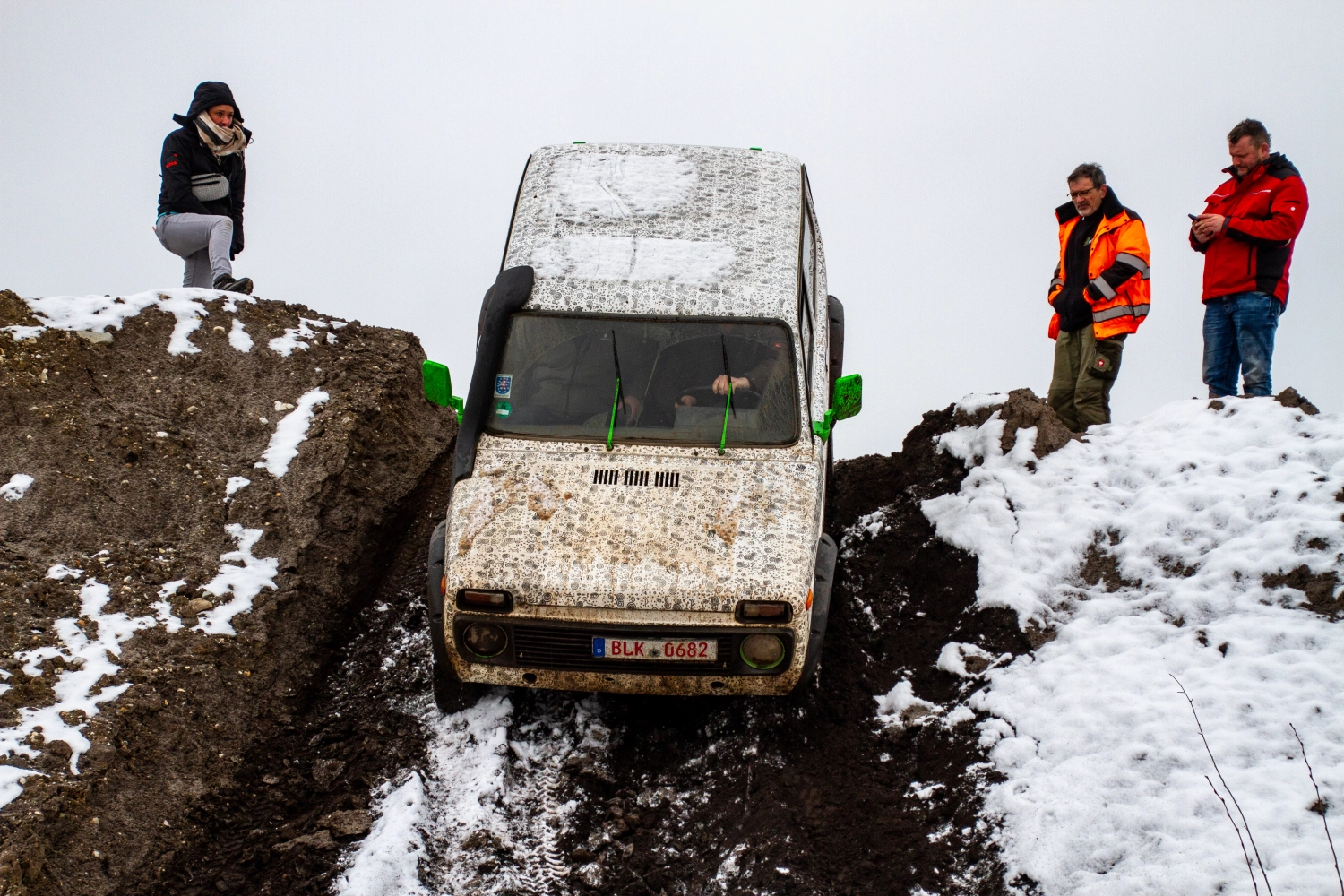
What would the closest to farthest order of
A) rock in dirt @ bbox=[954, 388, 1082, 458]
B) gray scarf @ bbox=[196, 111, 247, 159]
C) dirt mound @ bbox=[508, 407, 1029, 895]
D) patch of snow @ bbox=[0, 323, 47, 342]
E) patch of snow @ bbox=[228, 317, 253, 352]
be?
dirt mound @ bbox=[508, 407, 1029, 895] → rock in dirt @ bbox=[954, 388, 1082, 458] → patch of snow @ bbox=[0, 323, 47, 342] → patch of snow @ bbox=[228, 317, 253, 352] → gray scarf @ bbox=[196, 111, 247, 159]

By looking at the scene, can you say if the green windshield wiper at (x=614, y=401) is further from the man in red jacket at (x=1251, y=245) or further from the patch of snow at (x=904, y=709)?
the man in red jacket at (x=1251, y=245)

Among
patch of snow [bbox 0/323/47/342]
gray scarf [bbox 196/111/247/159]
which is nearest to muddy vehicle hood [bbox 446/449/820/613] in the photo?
patch of snow [bbox 0/323/47/342]

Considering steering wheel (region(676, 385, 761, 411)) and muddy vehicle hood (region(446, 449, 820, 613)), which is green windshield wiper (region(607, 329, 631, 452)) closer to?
muddy vehicle hood (region(446, 449, 820, 613))

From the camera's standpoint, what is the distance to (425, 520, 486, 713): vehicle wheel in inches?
203

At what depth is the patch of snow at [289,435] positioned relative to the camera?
7.57 meters

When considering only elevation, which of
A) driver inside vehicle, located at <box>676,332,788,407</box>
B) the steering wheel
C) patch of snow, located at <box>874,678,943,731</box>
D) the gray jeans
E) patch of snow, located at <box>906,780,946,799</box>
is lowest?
patch of snow, located at <box>906,780,946,799</box>

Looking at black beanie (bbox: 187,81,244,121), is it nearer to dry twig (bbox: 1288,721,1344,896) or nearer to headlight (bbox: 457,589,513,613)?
headlight (bbox: 457,589,513,613)

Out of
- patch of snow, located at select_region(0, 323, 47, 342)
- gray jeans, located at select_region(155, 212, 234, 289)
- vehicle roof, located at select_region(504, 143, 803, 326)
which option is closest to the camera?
vehicle roof, located at select_region(504, 143, 803, 326)

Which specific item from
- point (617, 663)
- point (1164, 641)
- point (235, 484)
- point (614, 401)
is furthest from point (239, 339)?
point (1164, 641)

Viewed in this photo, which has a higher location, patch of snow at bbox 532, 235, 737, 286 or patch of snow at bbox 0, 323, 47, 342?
patch of snow at bbox 532, 235, 737, 286

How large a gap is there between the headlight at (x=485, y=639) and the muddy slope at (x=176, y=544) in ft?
2.84

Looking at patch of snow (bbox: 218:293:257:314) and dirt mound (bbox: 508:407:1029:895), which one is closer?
dirt mound (bbox: 508:407:1029:895)

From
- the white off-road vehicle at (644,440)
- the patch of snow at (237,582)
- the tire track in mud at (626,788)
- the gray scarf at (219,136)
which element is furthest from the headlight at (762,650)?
the gray scarf at (219,136)

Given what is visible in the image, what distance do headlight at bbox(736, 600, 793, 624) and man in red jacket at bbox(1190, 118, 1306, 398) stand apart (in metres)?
4.31
